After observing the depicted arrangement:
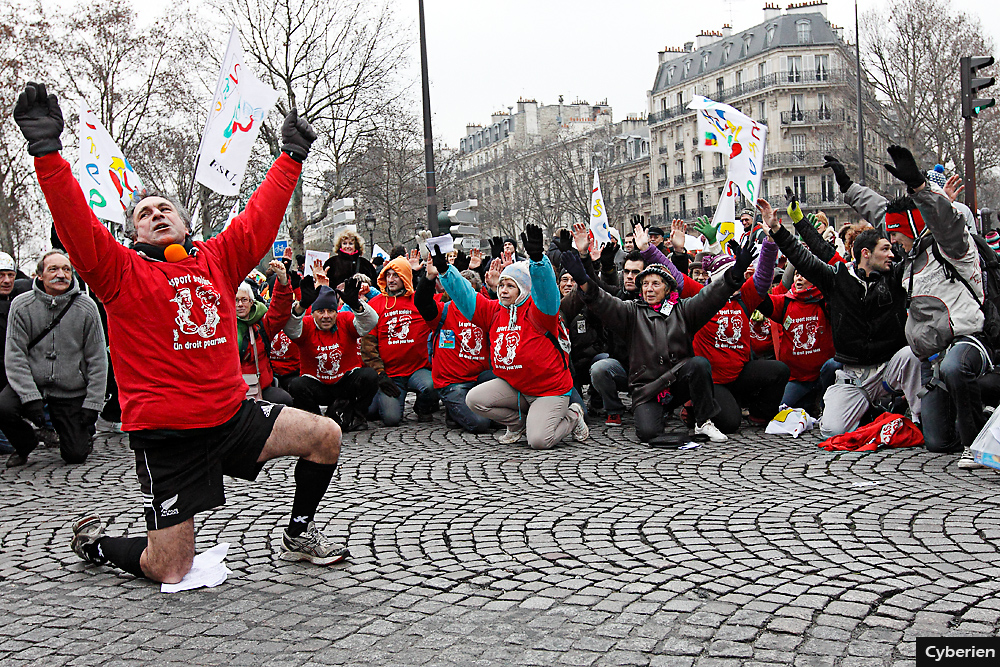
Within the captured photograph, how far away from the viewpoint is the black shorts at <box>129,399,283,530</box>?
14.2 feet

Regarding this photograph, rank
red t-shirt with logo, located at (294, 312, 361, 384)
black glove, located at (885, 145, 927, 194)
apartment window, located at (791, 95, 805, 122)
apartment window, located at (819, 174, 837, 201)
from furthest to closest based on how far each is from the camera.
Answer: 1. apartment window, located at (791, 95, 805, 122)
2. apartment window, located at (819, 174, 837, 201)
3. red t-shirt with logo, located at (294, 312, 361, 384)
4. black glove, located at (885, 145, 927, 194)

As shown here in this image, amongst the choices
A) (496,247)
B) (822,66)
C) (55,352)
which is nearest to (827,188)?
(822,66)

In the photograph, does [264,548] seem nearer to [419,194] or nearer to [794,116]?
[419,194]

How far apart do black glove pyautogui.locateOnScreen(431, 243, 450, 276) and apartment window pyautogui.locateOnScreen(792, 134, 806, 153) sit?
6020cm

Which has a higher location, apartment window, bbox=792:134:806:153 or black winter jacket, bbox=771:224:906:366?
apartment window, bbox=792:134:806:153

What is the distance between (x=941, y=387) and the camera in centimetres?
676

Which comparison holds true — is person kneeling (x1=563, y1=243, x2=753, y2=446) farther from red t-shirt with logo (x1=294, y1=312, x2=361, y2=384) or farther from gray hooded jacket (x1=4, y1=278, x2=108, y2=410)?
gray hooded jacket (x1=4, y1=278, x2=108, y2=410)

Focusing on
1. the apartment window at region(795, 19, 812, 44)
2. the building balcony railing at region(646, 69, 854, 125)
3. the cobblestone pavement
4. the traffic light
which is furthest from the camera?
the apartment window at region(795, 19, 812, 44)

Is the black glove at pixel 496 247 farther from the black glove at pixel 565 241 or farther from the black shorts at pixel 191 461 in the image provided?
the black shorts at pixel 191 461

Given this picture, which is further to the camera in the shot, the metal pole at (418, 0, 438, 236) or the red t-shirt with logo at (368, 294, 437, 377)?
the metal pole at (418, 0, 438, 236)

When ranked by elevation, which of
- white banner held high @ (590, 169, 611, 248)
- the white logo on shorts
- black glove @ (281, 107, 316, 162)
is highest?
white banner held high @ (590, 169, 611, 248)

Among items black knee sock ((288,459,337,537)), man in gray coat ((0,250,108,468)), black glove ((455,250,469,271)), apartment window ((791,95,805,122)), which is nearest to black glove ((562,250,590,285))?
black knee sock ((288,459,337,537))

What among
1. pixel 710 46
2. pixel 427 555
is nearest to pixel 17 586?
pixel 427 555

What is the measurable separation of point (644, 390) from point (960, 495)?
2.93 meters
